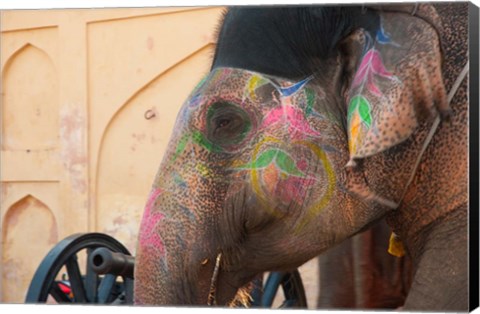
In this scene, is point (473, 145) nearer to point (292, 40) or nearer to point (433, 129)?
point (433, 129)

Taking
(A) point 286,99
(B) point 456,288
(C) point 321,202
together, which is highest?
(A) point 286,99

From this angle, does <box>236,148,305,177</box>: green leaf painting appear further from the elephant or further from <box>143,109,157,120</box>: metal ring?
<box>143,109,157,120</box>: metal ring

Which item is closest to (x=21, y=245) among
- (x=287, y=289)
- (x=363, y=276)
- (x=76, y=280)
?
(x=76, y=280)

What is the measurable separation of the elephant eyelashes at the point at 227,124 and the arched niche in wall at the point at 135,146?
2546 millimetres

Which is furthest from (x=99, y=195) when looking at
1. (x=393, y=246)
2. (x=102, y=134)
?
(x=393, y=246)

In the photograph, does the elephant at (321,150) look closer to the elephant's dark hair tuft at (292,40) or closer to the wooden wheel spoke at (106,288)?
the elephant's dark hair tuft at (292,40)

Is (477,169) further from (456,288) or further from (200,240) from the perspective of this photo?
(200,240)

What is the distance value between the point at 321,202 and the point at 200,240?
331mm

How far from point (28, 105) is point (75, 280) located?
1047mm

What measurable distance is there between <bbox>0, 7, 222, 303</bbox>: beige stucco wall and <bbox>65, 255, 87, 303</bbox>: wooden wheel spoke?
599 millimetres

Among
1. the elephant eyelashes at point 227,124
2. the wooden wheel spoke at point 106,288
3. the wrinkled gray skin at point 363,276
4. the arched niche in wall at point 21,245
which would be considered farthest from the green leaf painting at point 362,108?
the arched niche in wall at point 21,245

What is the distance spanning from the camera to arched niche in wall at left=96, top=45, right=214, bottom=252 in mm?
6309

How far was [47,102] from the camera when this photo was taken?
223 inches

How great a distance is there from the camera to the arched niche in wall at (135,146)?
6.31m
